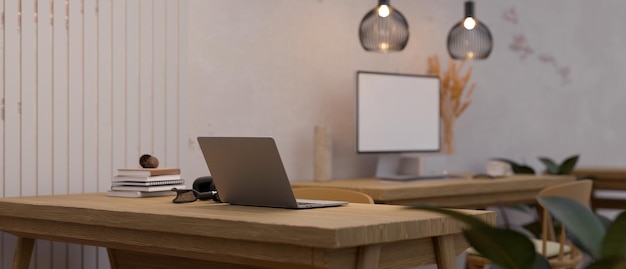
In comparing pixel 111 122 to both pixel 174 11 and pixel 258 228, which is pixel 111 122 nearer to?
pixel 174 11

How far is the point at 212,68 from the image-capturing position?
3957mm

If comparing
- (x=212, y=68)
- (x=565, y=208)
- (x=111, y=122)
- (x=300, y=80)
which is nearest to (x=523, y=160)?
(x=300, y=80)

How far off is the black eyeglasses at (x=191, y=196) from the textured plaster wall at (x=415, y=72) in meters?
1.07

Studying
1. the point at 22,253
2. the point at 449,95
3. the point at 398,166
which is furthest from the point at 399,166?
the point at 22,253

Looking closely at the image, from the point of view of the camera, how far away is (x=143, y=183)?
303cm

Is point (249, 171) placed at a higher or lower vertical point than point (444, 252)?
higher

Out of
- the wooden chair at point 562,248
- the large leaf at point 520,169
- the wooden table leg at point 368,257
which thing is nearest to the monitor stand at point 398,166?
the large leaf at point 520,169

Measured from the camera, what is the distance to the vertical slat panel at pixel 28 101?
331 centimetres

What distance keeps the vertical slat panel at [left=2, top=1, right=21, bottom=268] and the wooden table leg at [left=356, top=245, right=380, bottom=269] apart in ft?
5.37

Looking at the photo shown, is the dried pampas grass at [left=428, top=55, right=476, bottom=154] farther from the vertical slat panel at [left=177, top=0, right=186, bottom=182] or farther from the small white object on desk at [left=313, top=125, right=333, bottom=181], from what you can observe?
the vertical slat panel at [left=177, top=0, right=186, bottom=182]

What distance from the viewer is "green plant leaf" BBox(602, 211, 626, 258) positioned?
50.4 inches

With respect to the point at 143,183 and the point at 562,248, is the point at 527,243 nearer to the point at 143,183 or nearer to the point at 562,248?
the point at 143,183

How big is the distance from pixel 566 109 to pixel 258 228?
4049 mm

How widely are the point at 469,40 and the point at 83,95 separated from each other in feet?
6.07
